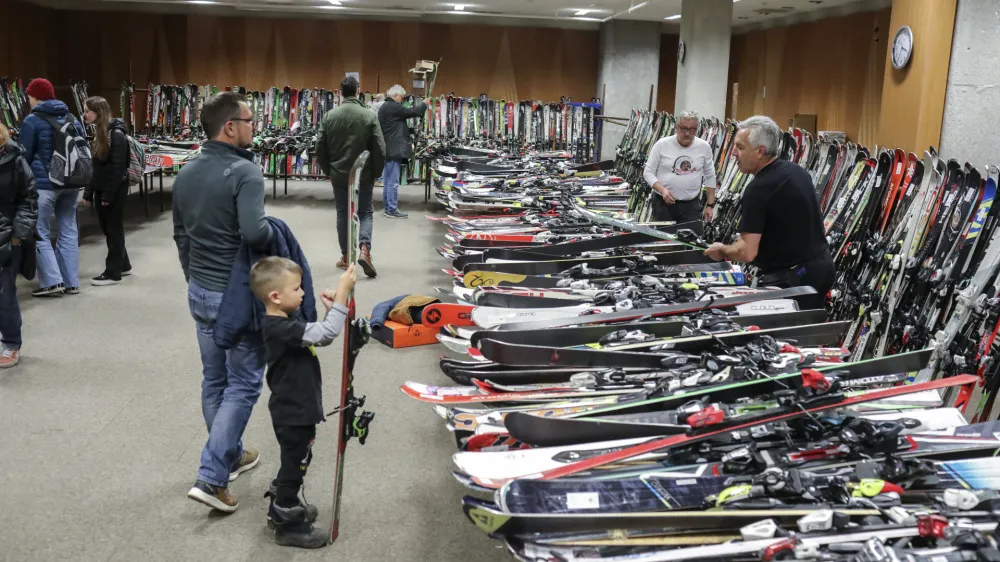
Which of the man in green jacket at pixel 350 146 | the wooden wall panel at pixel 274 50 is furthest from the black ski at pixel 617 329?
the wooden wall panel at pixel 274 50

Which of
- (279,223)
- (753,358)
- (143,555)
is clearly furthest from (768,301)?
(143,555)

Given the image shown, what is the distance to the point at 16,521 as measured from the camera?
120 inches

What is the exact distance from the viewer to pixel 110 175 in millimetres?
6688

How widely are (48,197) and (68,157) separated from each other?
42 centimetres

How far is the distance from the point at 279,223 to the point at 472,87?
1480cm

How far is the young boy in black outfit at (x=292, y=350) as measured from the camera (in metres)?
2.72

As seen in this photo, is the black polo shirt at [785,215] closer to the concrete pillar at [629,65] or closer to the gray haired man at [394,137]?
the gray haired man at [394,137]

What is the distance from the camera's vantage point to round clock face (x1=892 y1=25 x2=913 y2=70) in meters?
6.69

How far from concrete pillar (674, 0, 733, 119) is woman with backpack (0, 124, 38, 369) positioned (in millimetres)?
8727

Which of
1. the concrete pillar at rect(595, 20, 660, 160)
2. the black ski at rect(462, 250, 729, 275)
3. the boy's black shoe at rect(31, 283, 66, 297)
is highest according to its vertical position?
the concrete pillar at rect(595, 20, 660, 160)

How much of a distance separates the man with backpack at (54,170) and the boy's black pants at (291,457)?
402cm

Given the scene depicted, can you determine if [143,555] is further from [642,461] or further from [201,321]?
[642,461]

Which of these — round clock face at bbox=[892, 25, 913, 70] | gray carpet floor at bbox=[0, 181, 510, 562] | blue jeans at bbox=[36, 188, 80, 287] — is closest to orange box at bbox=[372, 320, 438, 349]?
gray carpet floor at bbox=[0, 181, 510, 562]

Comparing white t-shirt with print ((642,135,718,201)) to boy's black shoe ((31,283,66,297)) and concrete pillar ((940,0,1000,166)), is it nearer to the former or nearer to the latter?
concrete pillar ((940,0,1000,166))
